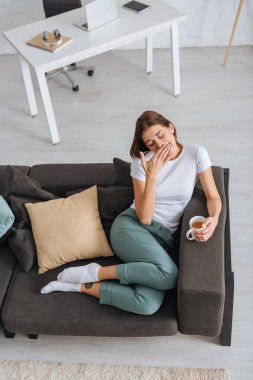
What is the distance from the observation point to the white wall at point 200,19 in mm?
4496

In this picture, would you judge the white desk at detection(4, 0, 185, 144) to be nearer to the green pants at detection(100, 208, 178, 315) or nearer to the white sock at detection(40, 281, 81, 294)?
the green pants at detection(100, 208, 178, 315)

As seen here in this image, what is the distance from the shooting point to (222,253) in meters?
2.25

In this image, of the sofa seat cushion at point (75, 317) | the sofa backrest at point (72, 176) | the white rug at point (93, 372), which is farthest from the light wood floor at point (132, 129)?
the sofa backrest at point (72, 176)

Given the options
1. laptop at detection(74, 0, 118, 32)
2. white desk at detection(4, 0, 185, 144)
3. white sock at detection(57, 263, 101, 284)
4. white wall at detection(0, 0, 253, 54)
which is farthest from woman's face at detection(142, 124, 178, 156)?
white wall at detection(0, 0, 253, 54)

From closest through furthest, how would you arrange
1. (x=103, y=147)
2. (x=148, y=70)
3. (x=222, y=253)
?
(x=222, y=253) < (x=103, y=147) < (x=148, y=70)

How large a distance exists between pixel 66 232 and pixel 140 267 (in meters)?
0.45

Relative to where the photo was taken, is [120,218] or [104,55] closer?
[120,218]

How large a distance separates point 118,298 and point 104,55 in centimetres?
316

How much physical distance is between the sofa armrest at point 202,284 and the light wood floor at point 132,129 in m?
0.27

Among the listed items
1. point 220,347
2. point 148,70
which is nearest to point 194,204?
point 220,347

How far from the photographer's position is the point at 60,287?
8.00 ft

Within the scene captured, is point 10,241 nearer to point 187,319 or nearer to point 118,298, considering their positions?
point 118,298

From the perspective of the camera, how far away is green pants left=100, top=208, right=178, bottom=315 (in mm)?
2316

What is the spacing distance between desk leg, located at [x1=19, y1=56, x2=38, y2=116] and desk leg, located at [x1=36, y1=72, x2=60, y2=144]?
44 cm
